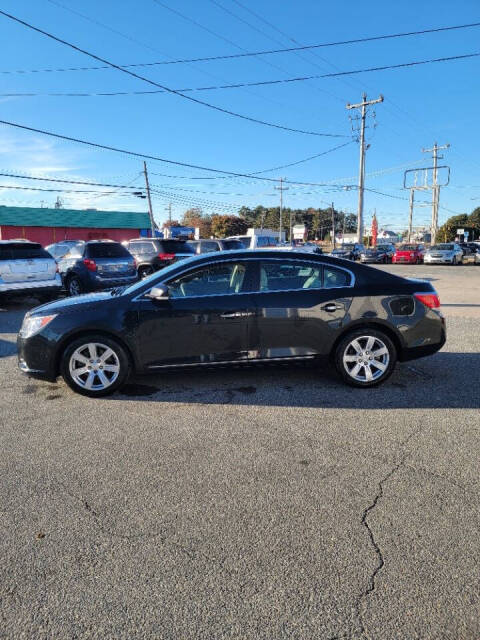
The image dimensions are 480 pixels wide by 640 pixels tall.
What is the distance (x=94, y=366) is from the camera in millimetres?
4738

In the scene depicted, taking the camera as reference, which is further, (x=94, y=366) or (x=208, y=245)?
(x=208, y=245)

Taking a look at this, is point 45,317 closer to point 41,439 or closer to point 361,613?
point 41,439

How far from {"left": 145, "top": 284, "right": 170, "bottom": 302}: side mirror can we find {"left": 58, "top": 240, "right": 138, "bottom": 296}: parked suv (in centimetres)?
810

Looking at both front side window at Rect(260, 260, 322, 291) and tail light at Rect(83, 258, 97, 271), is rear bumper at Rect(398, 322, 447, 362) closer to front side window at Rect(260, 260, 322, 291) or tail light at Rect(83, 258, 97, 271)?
front side window at Rect(260, 260, 322, 291)

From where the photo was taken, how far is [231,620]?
1972 millimetres

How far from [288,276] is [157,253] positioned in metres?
11.0

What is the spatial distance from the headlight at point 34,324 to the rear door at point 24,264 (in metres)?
6.38

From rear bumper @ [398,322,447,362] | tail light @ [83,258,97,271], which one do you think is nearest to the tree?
tail light @ [83,258,97,271]

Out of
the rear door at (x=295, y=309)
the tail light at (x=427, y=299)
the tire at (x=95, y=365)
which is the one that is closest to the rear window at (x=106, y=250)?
the tire at (x=95, y=365)

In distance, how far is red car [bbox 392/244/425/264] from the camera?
30.3m

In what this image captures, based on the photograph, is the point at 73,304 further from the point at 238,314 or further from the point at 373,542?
the point at 373,542

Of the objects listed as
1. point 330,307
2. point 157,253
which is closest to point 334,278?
point 330,307

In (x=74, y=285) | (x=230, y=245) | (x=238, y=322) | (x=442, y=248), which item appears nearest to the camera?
(x=238, y=322)

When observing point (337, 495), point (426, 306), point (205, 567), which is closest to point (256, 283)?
point (426, 306)
